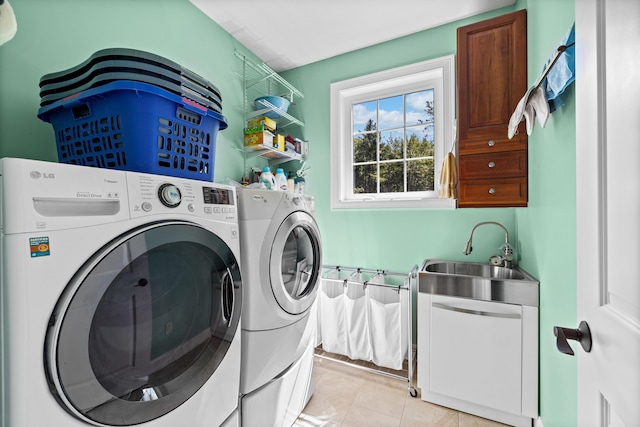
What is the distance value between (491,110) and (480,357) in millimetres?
1433

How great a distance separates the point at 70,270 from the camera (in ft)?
1.89

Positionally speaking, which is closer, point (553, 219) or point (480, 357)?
point (553, 219)

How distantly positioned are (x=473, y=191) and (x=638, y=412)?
4.42ft

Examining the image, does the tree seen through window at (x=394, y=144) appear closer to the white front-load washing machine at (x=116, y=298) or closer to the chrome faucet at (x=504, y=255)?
the chrome faucet at (x=504, y=255)

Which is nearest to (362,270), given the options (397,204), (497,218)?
(397,204)

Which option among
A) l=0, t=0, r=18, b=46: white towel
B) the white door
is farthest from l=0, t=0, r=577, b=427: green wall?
l=0, t=0, r=18, b=46: white towel

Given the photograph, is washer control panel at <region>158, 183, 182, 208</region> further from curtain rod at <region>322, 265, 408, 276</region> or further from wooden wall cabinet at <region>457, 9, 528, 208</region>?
curtain rod at <region>322, 265, 408, 276</region>

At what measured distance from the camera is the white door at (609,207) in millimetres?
406

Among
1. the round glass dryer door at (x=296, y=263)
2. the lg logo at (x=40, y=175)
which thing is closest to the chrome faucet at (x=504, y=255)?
the round glass dryer door at (x=296, y=263)

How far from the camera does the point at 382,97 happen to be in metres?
2.31

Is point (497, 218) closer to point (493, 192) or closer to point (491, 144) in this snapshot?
point (493, 192)

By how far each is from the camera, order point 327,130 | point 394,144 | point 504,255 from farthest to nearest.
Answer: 1. point 327,130
2. point 394,144
3. point 504,255

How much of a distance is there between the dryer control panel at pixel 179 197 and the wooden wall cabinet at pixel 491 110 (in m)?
1.39

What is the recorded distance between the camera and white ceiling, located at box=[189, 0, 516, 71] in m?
1.76
